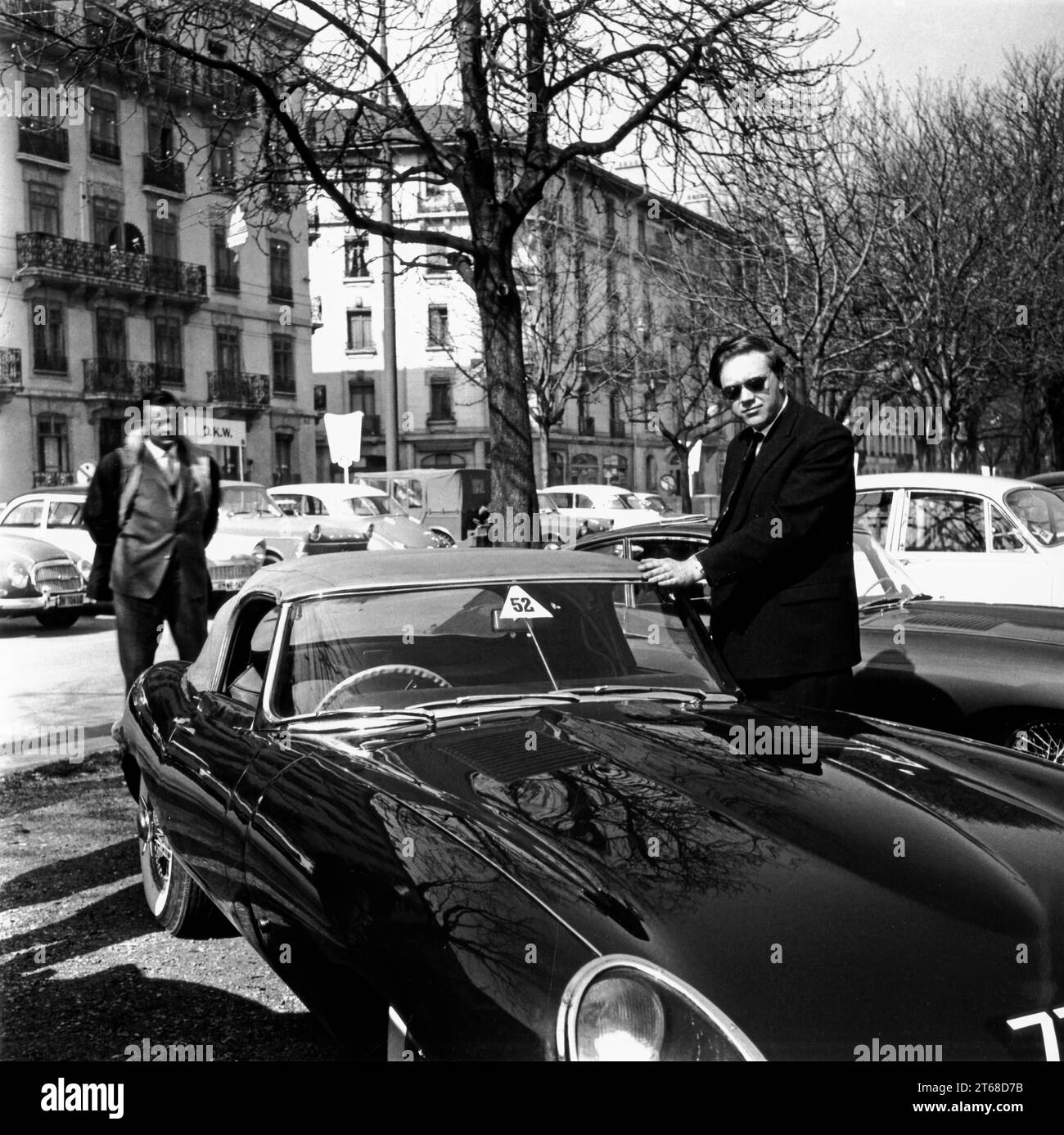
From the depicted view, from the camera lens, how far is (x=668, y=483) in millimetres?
47375

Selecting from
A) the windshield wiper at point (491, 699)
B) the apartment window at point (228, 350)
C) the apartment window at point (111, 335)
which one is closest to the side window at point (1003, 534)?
the windshield wiper at point (491, 699)

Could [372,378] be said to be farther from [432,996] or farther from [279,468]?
[432,996]

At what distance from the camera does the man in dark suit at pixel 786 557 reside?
13.3ft

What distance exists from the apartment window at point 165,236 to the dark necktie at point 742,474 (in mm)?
37363

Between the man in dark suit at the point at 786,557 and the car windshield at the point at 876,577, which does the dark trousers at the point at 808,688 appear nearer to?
the man in dark suit at the point at 786,557

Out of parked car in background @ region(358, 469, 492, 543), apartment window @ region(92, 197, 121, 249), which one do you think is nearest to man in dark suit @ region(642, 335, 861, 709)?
parked car in background @ region(358, 469, 492, 543)

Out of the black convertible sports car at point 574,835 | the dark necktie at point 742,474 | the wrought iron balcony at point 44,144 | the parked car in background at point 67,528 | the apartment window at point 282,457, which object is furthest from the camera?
the apartment window at point 282,457

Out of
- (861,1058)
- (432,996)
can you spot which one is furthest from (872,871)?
(432,996)

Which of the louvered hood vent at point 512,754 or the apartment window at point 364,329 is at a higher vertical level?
the apartment window at point 364,329

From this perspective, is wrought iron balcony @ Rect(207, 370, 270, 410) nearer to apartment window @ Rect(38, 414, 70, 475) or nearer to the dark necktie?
apartment window @ Rect(38, 414, 70, 475)

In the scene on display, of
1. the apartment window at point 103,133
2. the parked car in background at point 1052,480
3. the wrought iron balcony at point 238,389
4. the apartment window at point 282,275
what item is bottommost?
the parked car in background at point 1052,480

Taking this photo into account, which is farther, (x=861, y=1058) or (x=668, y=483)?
(x=668, y=483)

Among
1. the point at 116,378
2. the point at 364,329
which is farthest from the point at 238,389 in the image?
the point at 364,329
